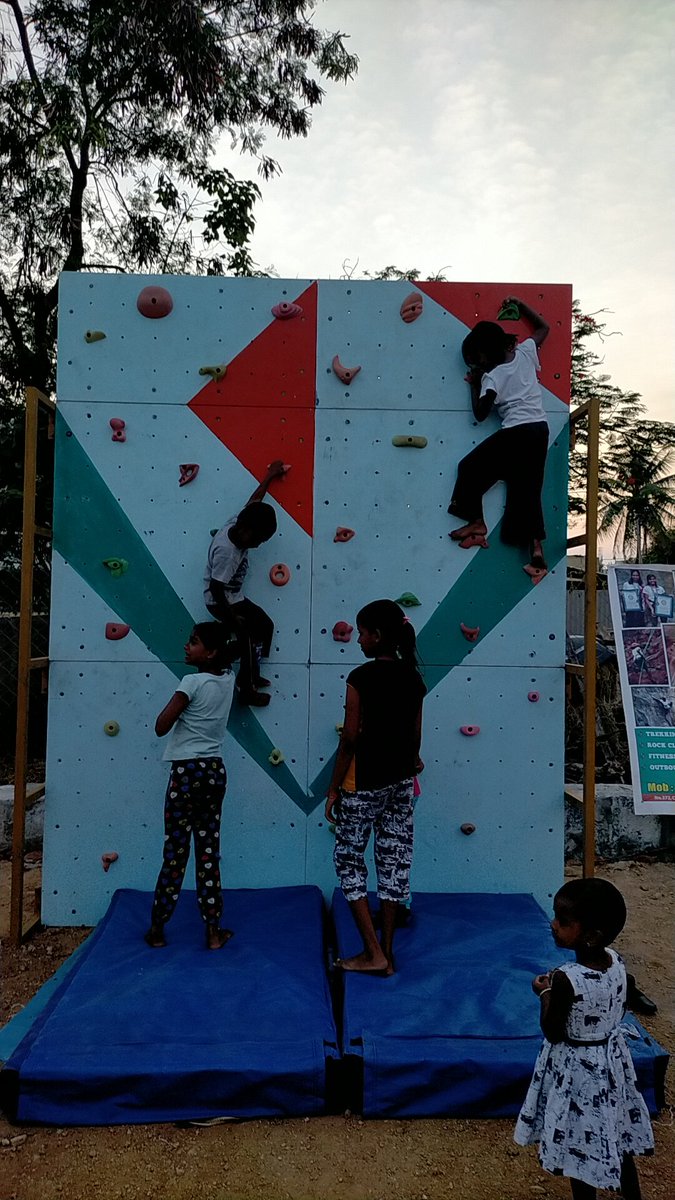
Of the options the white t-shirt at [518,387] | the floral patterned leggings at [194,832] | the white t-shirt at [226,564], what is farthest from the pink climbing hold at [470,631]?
the floral patterned leggings at [194,832]

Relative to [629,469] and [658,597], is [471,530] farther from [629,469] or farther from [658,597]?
[629,469]

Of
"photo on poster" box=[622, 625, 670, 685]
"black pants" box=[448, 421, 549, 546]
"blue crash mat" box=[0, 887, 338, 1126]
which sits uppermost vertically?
"black pants" box=[448, 421, 549, 546]

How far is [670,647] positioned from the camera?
399 cm

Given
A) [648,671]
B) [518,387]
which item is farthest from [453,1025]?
[518,387]

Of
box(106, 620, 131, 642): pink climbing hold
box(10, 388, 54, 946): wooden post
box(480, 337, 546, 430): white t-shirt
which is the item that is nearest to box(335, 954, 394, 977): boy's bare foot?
box(10, 388, 54, 946): wooden post

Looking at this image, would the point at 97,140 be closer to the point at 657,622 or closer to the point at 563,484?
the point at 563,484

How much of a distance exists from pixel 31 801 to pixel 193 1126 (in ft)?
6.29

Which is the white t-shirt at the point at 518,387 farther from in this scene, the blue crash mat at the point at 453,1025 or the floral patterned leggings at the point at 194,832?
the blue crash mat at the point at 453,1025

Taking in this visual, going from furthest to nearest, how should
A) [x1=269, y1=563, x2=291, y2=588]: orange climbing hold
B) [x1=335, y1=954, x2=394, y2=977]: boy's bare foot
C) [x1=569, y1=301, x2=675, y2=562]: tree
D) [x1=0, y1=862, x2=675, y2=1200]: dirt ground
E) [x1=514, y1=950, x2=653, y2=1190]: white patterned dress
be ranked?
[x1=569, y1=301, x2=675, y2=562]: tree, [x1=269, y1=563, x2=291, y2=588]: orange climbing hold, [x1=335, y1=954, x2=394, y2=977]: boy's bare foot, [x1=0, y1=862, x2=675, y2=1200]: dirt ground, [x1=514, y1=950, x2=653, y2=1190]: white patterned dress

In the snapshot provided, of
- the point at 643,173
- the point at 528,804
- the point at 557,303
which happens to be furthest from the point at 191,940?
the point at 643,173

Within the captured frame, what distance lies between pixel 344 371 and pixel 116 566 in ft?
5.33

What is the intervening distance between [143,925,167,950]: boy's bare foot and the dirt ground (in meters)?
0.94

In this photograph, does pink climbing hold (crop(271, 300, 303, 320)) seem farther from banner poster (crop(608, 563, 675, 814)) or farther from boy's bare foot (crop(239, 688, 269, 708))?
banner poster (crop(608, 563, 675, 814))

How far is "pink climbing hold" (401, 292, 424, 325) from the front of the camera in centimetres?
427
